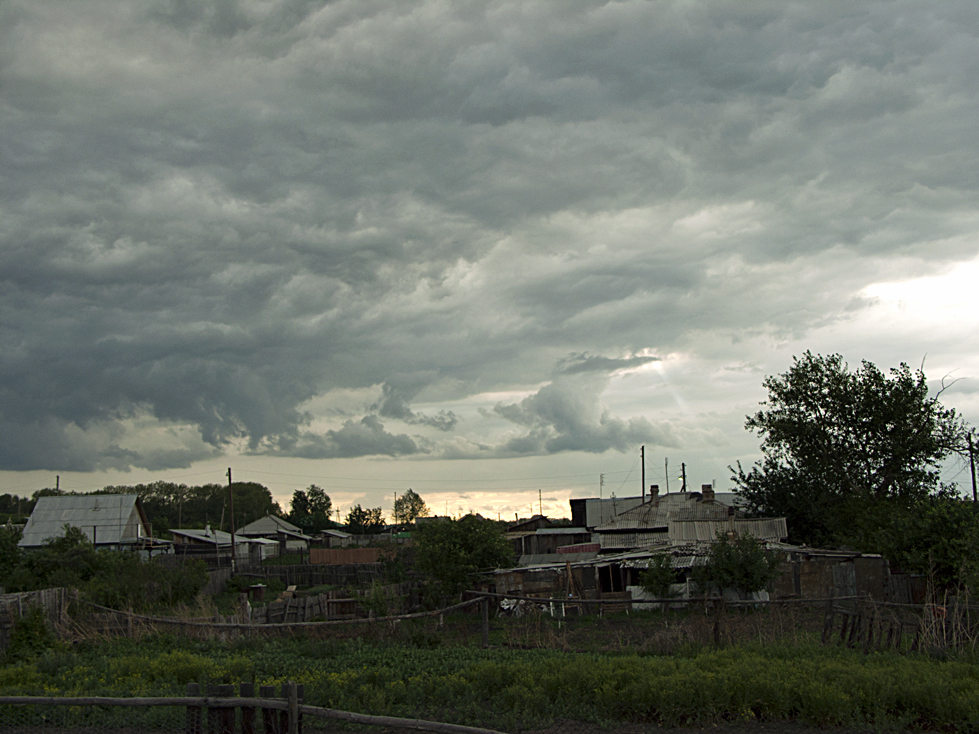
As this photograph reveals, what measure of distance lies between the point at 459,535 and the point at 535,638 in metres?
13.7

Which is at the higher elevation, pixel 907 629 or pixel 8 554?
pixel 8 554

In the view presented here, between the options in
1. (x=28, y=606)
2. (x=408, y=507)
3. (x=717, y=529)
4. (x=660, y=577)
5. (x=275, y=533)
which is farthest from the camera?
(x=408, y=507)

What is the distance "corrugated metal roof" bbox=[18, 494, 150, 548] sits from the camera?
5716cm

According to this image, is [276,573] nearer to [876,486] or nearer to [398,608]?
[398,608]

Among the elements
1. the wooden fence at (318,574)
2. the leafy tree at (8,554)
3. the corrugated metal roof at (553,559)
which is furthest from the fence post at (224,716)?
the wooden fence at (318,574)

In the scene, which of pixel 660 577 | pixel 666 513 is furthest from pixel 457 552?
pixel 666 513

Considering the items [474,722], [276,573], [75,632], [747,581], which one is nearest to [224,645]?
[75,632]

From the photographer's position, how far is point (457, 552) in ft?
103

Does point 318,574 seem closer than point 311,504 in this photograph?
Yes

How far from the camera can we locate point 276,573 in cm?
4916

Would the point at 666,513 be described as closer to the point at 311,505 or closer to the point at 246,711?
the point at 246,711

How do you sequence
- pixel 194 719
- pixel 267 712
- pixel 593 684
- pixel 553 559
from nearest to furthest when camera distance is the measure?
pixel 267 712, pixel 194 719, pixel 593 684, pixel 553 559

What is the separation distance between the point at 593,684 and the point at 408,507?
122 meters

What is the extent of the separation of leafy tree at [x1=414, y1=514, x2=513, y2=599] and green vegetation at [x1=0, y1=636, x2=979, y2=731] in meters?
16.3
